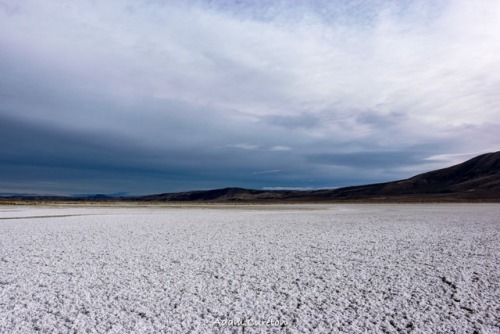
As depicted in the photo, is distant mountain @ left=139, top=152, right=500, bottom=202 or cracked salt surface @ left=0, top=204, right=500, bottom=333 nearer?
cracked salt surface @ left=0, top=204, right=500, bottom=333

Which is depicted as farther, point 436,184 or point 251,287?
point 436,184

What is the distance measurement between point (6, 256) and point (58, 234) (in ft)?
15.2

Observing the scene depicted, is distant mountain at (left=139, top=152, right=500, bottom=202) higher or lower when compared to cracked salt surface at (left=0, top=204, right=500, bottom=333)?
higher

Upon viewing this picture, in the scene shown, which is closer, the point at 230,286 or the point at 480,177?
the point at 230,286

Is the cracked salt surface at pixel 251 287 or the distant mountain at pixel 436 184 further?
the distant mountain at pixel 436 184

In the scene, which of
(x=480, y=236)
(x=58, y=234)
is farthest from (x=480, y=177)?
(x=58, y=234)

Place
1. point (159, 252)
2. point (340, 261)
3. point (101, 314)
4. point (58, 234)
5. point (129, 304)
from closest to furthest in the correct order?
point (101, 314) → point (129, 304) → point (340, 261) → point (159, 252) → point (58, 234)

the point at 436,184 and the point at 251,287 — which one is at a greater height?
the point at 436,184

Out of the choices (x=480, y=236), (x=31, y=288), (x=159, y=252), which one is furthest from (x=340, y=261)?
(x=480, y=236)

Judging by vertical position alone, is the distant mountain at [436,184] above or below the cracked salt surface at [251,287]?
above

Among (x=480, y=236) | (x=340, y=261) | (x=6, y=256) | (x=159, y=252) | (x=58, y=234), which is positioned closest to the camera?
(x=340, y=261)

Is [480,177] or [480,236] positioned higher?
[480,177]

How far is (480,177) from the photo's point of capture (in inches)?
5290

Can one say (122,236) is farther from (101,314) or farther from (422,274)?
(422,274)
